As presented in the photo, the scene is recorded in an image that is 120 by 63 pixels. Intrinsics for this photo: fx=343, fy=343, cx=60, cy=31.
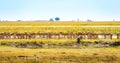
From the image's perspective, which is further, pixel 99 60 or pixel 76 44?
pixel 76 44

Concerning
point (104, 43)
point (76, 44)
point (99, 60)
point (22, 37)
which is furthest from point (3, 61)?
point (22, 37)

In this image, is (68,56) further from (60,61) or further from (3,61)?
(3,61)

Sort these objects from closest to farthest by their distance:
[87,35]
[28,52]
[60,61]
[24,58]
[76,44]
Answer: [60,61] → [24,58] → [28,52] → [76,44] → [87,35]

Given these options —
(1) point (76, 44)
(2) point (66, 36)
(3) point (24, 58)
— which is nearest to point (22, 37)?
(2) point (66, 36)

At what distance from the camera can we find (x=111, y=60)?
98.5ft

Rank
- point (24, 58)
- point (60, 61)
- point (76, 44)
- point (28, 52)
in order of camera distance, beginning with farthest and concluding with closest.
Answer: point (76, 44), point (28, 52), point (24, 58), point (60, 61)

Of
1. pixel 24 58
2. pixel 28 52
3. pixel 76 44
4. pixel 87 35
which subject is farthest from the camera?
pixel 87 35

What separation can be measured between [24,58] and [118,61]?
8.46m

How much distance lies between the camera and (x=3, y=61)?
96.9 feet

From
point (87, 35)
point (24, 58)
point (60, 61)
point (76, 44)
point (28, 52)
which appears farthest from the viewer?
point (87, 35)

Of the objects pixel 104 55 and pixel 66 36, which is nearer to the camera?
pixel 104 55

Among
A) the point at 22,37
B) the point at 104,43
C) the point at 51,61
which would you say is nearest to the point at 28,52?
the point at 51,61

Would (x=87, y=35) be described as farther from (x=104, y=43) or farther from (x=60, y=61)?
(x=60, y=61)

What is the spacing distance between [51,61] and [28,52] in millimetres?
5768
